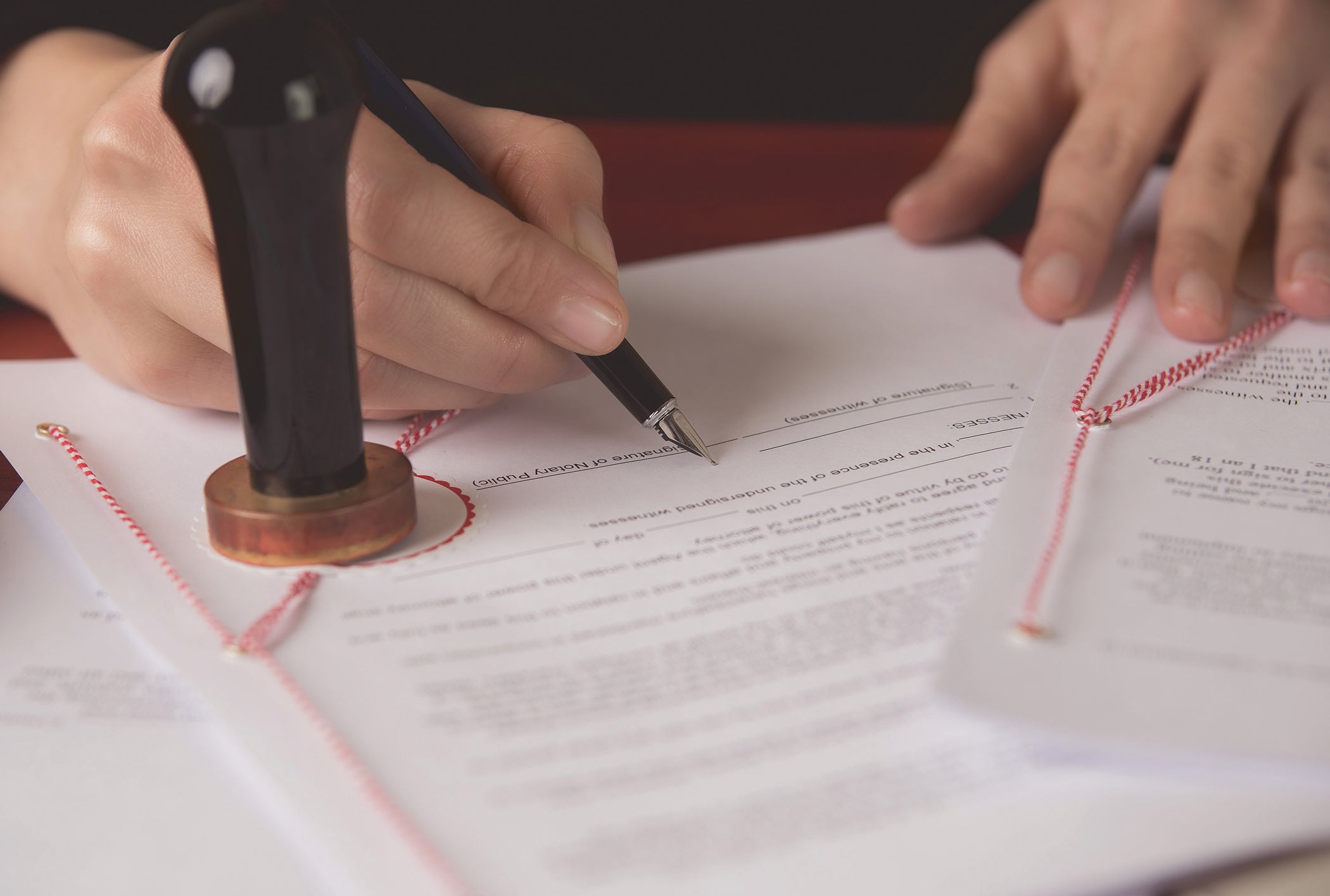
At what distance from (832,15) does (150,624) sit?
1.20 metres

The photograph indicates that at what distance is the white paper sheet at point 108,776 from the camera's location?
0.34m

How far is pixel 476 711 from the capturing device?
389mm

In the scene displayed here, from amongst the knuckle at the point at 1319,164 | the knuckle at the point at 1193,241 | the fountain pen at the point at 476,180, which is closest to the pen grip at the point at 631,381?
the fountain pen at the point at 476,180

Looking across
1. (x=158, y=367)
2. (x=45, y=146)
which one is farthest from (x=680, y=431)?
(x=45, y=146)

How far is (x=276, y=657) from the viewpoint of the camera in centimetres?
42

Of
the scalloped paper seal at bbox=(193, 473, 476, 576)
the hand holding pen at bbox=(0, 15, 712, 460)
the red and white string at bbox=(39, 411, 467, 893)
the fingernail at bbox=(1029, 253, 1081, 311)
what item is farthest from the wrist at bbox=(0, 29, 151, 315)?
the fingernail at bbox=(1029, 253, 1081, 311)

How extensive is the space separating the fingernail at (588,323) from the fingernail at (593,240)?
4cm

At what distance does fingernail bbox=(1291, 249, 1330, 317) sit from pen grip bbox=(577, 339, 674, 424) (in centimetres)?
46

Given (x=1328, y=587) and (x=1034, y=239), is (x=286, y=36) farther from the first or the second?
(x=1034, y=239)

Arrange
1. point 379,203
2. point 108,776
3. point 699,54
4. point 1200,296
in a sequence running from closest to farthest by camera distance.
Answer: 1. point 108,776
2. point 379,203
3. point 1200,296
4. point 699,54

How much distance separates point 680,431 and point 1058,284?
330mm

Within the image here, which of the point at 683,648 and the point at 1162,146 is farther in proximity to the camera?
the point at 1162,146

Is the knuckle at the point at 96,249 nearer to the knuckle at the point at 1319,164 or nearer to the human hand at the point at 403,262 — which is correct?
the human hand at the point at 403,262

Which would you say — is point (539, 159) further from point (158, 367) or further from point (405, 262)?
point (158, 367)
